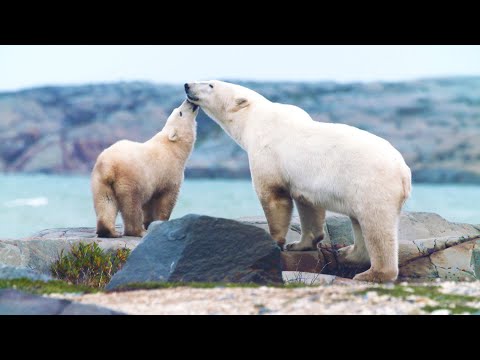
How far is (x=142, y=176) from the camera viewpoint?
10305mm

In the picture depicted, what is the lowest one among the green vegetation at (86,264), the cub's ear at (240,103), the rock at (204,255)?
the green vegetation at (86,264)

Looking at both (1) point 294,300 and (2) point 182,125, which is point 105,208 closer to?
(2) point 182,125

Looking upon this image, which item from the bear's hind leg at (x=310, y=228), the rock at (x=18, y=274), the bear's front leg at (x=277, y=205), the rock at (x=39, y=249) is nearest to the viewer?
the rock at (x=18, y=274)

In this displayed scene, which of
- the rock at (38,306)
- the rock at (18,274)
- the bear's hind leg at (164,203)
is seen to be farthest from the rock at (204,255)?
the bear's hind leg at (164,203)

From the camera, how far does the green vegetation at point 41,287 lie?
717cm

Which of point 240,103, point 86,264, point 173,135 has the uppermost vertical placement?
point 240,103

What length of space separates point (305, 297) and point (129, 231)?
4.42 meters

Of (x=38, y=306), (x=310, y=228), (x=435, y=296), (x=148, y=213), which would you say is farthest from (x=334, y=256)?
(x=38, y=306)

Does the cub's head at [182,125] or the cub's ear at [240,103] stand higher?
the cub's ear at [240,103]

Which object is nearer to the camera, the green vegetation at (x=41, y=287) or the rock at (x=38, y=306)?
the rock at (x=38, y=306)

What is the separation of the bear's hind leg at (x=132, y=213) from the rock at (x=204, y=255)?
6.62 ft

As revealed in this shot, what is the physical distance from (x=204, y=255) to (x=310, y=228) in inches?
74.2

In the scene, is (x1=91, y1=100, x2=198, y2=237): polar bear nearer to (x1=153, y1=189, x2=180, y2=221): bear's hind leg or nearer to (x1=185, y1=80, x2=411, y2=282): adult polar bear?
(x1=153, y1=189, x2=180, y2=221): bear's hind leg

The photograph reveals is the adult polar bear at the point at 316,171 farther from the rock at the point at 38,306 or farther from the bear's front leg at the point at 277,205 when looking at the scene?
the rock at the point at 38,306
